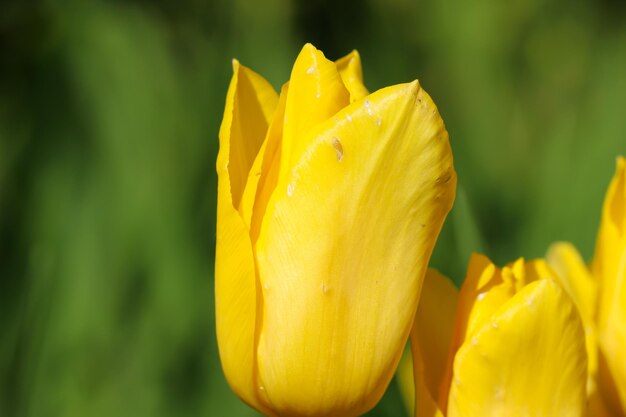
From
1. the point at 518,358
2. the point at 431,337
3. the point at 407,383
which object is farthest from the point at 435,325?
the point at 407,383

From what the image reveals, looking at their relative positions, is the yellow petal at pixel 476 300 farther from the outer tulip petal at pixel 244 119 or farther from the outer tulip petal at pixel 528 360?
the outer tulip petal at pixel 244 119

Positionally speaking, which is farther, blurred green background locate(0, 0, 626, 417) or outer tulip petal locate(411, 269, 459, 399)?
blurred green background locate(0, 0, 626, 417)

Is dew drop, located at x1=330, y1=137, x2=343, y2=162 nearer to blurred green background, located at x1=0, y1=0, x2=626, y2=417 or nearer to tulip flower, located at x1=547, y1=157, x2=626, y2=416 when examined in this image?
tulip flower, located at x1=547, y1=157, x2=626, y2=416

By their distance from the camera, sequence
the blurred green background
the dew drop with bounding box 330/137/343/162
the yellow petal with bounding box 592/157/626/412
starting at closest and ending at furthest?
1. the dew drop with bounding box 330/137/343/162
2. the yellow petal with bounding box 592/157/626/412
3. the blurred green background

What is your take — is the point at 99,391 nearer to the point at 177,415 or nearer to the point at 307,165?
the point at 177,415

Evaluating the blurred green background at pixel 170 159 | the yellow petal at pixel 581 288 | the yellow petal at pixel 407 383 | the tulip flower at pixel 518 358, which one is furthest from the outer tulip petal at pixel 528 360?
the blurred green background at pixel 170 159

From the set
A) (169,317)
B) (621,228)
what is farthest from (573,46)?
(621,228)

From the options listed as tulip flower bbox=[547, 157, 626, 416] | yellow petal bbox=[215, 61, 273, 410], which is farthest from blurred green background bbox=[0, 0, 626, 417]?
yellow petal bbox=[215, 61, 273, 410]
